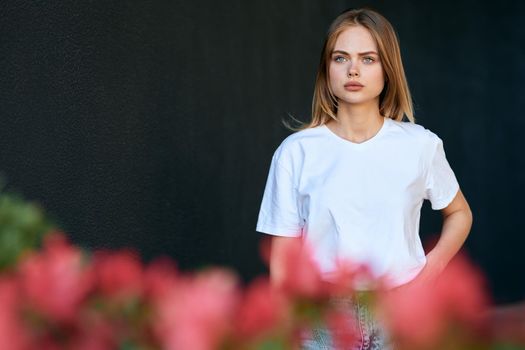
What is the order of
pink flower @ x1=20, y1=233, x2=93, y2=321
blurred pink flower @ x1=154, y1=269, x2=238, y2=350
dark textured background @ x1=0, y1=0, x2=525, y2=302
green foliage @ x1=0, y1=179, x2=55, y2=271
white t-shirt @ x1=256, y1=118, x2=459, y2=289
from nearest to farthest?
1. blurred pink flower @ x1=154, y1=269, x2=238, y2=350
2. pink flower @ x1=20, y1=233, x2=93, y2=321
3. green foliage @ x1=0, y1=179, x2=55, y2=271
4. white t-shirt @ x1=256, y1=118, x2=459, y2=289
5. dark textured background @ x1=0, y1=0, x2=525, y2=302

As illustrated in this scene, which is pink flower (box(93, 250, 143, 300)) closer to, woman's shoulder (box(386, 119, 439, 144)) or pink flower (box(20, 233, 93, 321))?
pink flower (box(20, 233, 93, 321))

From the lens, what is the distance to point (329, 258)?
276cm

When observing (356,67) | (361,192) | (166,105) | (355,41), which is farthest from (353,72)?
(166,105)

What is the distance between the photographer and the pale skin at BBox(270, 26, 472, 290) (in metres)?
3.16

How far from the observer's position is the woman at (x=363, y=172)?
2947 mm

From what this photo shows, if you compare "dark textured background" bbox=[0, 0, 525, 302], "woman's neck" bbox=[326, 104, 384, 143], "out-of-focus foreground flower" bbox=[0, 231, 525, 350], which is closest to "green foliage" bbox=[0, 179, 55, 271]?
"out-of-focus foreground flower" bbox=[0, 231, 525, 350]

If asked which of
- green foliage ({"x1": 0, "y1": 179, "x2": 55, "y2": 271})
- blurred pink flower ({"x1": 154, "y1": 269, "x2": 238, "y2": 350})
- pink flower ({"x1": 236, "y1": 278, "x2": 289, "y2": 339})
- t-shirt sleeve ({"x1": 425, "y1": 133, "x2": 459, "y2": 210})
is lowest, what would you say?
t-shirt sleeve ({"x1": 425, "y1": 133, "x2": 459, "y2": 210})

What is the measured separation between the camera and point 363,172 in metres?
3.07

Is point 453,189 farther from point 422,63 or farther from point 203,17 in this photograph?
point 422,63

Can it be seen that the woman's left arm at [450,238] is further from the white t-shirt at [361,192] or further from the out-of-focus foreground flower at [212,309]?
the out-of-focus foreground flower at [212,309]

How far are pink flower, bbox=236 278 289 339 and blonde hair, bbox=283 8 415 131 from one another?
2387 millimetres

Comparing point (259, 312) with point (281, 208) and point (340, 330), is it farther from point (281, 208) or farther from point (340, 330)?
point (281, 208)

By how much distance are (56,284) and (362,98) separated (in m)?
2.32

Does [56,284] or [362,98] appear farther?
[362,98]
